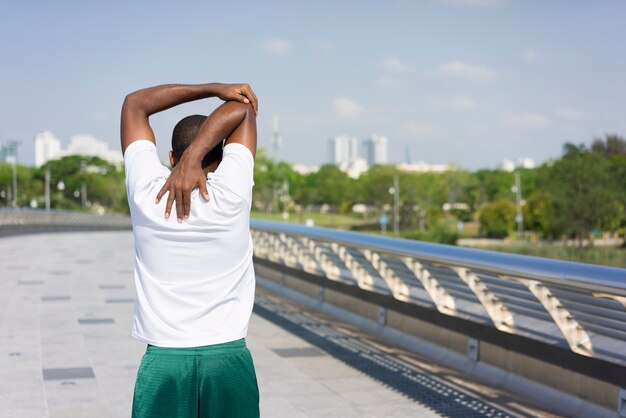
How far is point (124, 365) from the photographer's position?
765 cm

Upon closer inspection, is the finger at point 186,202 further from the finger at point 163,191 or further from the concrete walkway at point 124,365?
the concrete walkway at point 124,365

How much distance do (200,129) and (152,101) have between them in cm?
25

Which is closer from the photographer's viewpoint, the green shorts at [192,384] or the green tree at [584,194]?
the green shorts at [192,384]

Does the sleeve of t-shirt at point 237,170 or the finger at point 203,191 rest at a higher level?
the sleeve of t-shirt at point 237,170

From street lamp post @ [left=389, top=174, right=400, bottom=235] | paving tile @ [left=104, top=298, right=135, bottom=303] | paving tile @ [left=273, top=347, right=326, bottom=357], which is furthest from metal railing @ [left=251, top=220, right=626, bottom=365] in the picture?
street lamp post @ [left=389, top=174, right=400, bottom=235]

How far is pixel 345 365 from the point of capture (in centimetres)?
767

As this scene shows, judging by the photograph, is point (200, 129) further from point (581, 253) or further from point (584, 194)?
point (584, 194)

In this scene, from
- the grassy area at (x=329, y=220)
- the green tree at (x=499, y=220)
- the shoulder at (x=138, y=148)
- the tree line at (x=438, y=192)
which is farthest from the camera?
the grassy area at (x=329, y=220)

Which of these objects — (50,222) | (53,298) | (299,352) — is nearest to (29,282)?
(53,298)

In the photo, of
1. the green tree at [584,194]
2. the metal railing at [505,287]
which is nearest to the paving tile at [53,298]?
the metal railing at [505,287]

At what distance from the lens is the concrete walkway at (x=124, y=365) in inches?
242

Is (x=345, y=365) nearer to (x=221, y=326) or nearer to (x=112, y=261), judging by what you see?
(x=221, y=326)

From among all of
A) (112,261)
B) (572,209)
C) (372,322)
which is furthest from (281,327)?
(572,209)

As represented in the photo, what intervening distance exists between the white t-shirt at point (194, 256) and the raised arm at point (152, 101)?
0.13 meters
